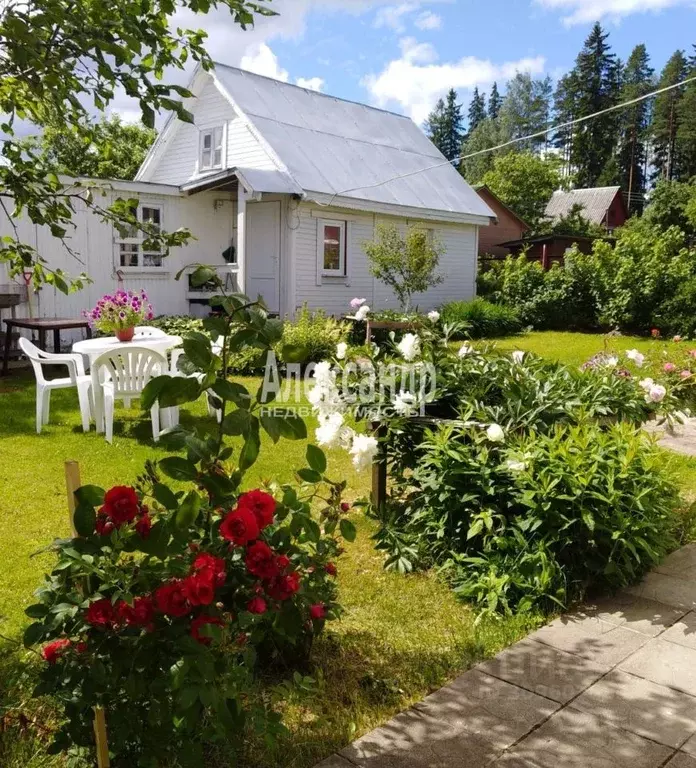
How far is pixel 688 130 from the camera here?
54.6 meters

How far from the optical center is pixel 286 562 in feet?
7.16

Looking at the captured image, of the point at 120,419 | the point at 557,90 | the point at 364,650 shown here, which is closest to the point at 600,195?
A: the point at 557,90

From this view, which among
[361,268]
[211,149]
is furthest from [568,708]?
[211,149]

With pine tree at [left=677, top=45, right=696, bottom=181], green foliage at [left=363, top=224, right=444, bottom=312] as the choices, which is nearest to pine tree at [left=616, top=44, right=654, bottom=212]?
pine tree at [left=677, top=45, right=696, bottom=181]

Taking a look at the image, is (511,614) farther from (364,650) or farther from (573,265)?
(573,265)

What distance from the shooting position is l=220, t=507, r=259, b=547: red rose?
196cm

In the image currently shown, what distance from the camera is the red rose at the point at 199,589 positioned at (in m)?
1.84

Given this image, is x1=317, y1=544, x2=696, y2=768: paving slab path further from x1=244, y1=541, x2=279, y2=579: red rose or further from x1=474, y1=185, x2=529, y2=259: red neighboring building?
x1=474, y1=185, x2=529, y2=259: red neighboring building

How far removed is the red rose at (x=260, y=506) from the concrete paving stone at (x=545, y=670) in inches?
57.5

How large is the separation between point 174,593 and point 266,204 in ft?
46.7

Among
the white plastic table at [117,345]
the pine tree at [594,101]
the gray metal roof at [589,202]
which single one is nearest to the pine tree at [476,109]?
the pine tree at [594,101]

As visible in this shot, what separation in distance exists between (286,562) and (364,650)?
1242 mm

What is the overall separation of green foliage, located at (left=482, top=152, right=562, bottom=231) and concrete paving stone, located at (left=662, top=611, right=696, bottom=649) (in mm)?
40443

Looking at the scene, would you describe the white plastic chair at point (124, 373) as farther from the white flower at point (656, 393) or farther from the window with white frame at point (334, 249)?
the window with white frame at point (334, 249)
